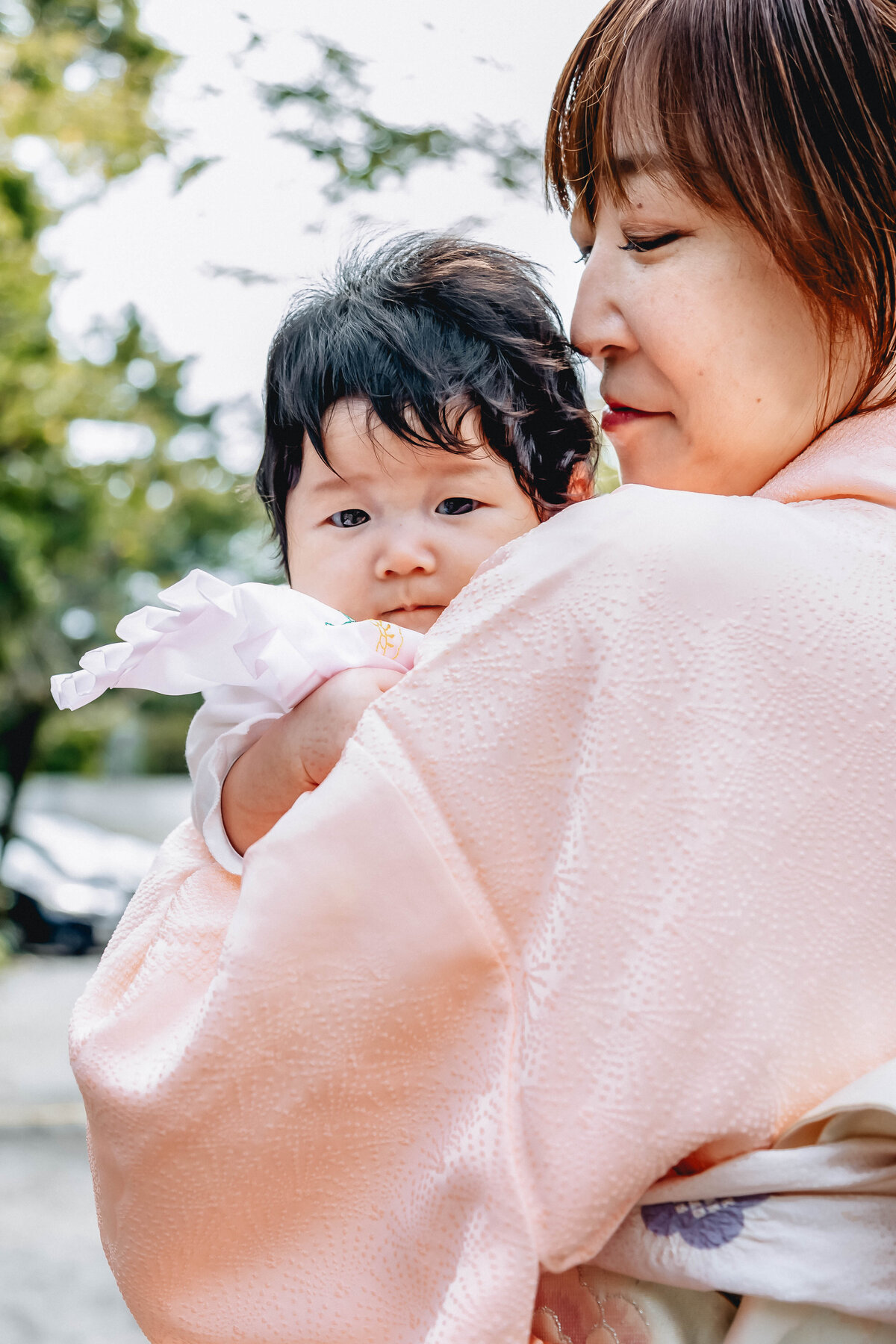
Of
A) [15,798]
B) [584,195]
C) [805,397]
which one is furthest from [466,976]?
[15,798]

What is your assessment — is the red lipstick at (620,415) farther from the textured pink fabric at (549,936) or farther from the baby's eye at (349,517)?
the baby's eye at (349,517)

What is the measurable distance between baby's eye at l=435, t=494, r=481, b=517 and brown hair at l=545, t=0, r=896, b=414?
1.83ft

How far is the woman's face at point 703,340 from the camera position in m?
1.33

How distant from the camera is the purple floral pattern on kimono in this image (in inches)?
40.1

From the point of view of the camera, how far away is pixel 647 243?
1382 mm

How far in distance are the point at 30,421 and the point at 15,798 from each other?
27.9ft

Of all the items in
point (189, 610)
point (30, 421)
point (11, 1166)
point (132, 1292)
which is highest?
point (189, 610)

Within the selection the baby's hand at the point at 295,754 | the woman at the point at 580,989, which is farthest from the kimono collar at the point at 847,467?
the baby's hand at the point at 295,754

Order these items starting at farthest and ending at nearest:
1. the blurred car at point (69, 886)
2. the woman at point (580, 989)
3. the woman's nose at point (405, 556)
→ the blurred car at point (69, 886) → the woman's nose at point (405, 556) → the woman at point (580, 989)

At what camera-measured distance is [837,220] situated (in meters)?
1.32

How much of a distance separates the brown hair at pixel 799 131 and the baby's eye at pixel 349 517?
2.06 ft

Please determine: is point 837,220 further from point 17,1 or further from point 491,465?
point 17,1

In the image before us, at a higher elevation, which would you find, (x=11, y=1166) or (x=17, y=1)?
(x=17, y=1)

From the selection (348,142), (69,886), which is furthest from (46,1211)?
(69,886)
